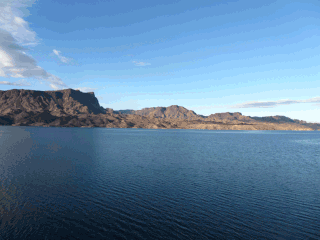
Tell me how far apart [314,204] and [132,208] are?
1073 inches

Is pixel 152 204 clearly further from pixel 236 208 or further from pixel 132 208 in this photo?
pixel 236 208

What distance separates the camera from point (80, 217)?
2473cm

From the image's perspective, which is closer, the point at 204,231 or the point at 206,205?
the point at 204,231

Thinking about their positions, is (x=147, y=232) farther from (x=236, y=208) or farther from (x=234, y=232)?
(x=236, y=208)

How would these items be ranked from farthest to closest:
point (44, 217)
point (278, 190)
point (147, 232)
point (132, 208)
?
point (278, 190) < point (132, 208) < point (44, 217) < point (147, 232)

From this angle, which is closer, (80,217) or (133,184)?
(80,217)

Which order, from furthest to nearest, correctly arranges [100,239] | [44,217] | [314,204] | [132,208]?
[314,204] → [132,208] → [44,217] → [100,239]

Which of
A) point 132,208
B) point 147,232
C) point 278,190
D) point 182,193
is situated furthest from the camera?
point 278,190

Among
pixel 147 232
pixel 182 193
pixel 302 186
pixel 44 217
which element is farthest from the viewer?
pixel 302 186

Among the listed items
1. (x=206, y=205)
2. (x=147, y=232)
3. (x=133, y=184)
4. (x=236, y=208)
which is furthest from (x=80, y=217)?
(x=236, y=208)

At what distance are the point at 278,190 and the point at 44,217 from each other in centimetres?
3787

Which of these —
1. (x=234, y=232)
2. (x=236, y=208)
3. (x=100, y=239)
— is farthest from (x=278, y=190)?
(x=100, y=239)

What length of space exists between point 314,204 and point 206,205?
16.6m

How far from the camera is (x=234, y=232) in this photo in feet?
72.1
